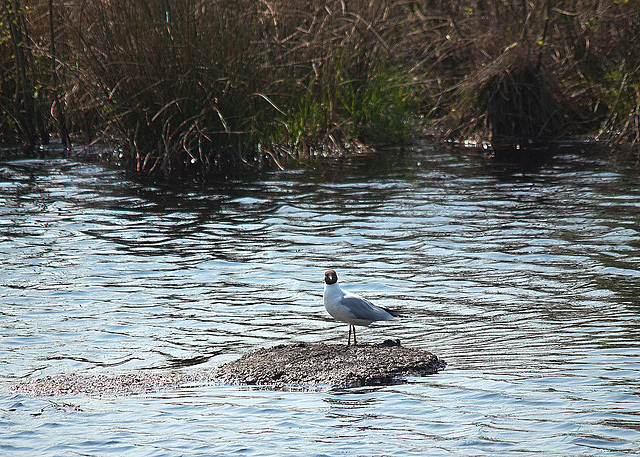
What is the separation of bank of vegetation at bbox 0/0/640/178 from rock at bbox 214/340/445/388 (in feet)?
24.8

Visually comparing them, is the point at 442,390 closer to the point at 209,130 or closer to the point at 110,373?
the point at 110,373

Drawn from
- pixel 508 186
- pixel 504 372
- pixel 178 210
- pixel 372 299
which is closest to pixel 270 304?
pixel 372 299

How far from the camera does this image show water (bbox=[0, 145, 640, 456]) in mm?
5211

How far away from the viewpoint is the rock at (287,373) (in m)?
5.90

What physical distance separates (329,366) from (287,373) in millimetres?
288

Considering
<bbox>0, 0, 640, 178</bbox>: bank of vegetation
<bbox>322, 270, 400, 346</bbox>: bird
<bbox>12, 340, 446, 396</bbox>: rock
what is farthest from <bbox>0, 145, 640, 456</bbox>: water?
<bbox>0, 0, 640, 178</bbox>: bank of vegetation

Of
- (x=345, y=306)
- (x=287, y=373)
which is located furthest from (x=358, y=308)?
(x=287, y=373)

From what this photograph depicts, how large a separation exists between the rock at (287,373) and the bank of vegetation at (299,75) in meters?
7.56

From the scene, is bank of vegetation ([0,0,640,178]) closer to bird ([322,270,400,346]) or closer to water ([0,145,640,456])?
water ([0,145,640,456])

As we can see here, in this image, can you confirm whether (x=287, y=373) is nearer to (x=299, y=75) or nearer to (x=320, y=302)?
(x=320, y=302)

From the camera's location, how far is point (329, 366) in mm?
5988

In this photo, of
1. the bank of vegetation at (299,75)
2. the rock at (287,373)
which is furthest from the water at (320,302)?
the bank of vegetation at (299,75)

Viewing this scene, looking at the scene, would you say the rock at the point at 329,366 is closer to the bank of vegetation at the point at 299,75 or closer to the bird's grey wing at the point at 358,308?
the bird's grey wing at the point at 358,308

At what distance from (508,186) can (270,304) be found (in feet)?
20.8
